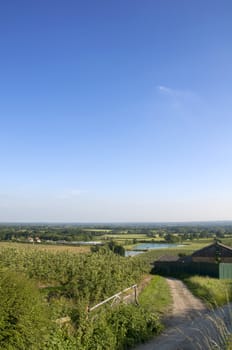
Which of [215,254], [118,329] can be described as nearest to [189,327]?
[118,329]

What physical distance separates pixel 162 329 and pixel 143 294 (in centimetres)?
960

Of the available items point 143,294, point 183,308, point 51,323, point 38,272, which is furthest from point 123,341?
point 38,272

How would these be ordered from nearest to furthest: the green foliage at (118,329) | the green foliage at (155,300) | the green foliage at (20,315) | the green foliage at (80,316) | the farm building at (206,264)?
the green foliage at (20,315), the green foliage at (80,316), the green foliage at (118,329), the green foliage at (155,300), the farm building at (206,264)

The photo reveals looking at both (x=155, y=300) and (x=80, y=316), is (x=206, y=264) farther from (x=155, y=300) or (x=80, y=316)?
(x=80, y=316)

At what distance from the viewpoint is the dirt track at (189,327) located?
8530 millimetres

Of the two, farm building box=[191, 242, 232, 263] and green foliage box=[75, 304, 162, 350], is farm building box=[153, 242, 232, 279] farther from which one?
green foliage box=[75, 304, 162, 350]

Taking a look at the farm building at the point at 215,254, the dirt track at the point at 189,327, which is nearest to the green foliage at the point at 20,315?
the dirt track at the point at 189,327

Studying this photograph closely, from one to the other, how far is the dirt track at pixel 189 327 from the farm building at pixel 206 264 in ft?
38.9

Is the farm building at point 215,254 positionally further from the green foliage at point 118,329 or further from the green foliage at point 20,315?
the green foliage at point 20,315

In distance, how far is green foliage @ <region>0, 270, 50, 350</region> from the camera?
703 cm

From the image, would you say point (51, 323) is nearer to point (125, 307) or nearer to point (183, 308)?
point (125, 307)

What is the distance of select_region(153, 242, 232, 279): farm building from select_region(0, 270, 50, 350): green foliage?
28337 millimetres

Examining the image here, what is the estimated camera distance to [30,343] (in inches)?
290

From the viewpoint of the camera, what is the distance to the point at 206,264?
3572cm
